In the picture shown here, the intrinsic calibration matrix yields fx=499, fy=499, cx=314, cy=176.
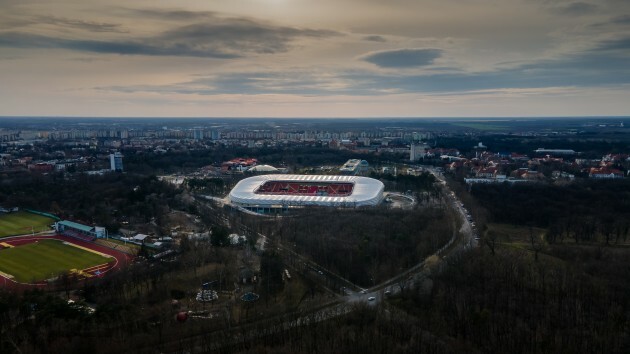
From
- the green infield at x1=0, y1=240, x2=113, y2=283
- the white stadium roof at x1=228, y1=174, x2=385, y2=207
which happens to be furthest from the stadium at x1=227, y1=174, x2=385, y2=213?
the green infield at x1=0, y1=240, x2=113, y2=283

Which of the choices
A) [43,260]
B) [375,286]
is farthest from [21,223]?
[375,286]

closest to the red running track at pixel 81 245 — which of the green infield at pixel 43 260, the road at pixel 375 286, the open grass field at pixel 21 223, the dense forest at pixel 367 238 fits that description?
the green infield at pixel 43 260

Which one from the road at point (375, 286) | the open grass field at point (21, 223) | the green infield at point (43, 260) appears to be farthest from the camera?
the open grass field at point (21, 223)

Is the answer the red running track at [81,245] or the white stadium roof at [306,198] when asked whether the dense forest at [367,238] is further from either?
the red running track at [81,245]

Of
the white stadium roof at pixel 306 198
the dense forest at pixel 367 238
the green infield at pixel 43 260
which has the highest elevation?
the white stadium roof at pixel 306 198

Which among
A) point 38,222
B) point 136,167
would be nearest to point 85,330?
point 38,222
